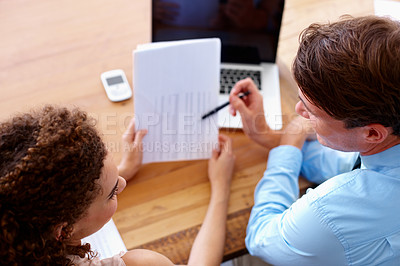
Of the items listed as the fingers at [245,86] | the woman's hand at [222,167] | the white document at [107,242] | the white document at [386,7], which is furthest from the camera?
the white document at [386,7]

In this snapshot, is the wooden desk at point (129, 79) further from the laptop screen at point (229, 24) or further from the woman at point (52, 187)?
the woman at point (52, 187)

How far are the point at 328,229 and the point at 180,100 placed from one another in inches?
19.2

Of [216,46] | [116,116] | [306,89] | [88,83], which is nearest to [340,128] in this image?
[306,89]

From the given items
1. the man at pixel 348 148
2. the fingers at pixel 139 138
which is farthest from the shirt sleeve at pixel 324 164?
the fingers at pixel 139 138

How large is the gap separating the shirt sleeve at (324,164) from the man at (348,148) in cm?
18

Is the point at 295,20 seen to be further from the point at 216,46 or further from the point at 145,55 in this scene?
the point at 145,55

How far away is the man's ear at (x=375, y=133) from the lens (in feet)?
2.46

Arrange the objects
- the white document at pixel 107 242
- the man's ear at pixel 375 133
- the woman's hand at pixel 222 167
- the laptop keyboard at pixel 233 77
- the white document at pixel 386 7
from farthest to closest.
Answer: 1. the white document at pixel 386 7
2. the laptop keyboard at pixel 233 77
3. the woman's hand at pixel 222 167
4. the white document at pixel 107 242
5. the man's ear at pixel 375 133

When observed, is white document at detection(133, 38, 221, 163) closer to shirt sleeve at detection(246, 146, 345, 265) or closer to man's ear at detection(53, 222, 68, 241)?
shirt sleeve at detection(246, 146, 345, 265)

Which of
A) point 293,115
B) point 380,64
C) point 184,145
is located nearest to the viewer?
point 380,64

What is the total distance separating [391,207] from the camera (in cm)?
78

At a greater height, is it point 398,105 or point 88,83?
point 398,105

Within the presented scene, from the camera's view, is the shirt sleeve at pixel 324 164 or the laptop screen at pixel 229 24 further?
the laptop screen at pixel 229 24

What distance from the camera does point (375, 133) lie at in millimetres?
771
